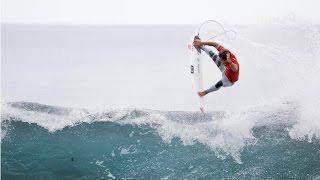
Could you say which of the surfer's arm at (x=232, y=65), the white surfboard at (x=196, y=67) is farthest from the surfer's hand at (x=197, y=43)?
the surfer's arm at (x=232, y=65)

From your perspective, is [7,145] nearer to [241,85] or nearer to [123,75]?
[241,85]

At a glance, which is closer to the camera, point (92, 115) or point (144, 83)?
point (92, 115)

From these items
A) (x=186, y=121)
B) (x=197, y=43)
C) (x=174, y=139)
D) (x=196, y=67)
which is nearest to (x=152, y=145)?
(x=174, y=139)

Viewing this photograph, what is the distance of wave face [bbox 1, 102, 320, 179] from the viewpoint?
10.2 m

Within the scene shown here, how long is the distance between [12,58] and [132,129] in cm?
3439

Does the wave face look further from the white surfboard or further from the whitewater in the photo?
the white surfboard

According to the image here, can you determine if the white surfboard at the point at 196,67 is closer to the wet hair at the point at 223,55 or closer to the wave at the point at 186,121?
the wet hair at the point at 223,55

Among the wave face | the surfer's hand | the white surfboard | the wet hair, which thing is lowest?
the wave face

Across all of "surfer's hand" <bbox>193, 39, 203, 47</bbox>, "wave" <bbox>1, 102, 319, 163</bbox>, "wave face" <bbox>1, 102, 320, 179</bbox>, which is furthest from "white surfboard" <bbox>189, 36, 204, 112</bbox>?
"wave face" <bbox>1, 102, 320, 179</bbox>

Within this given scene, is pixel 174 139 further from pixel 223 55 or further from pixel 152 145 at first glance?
pixel 223 55

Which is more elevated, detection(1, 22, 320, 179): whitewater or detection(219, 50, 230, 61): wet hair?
detection(219, 50, 230, 61): wet hair

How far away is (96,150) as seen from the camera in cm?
1126

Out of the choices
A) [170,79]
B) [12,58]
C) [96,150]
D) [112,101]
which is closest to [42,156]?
[96,150]

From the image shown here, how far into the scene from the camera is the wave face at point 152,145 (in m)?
10.2
